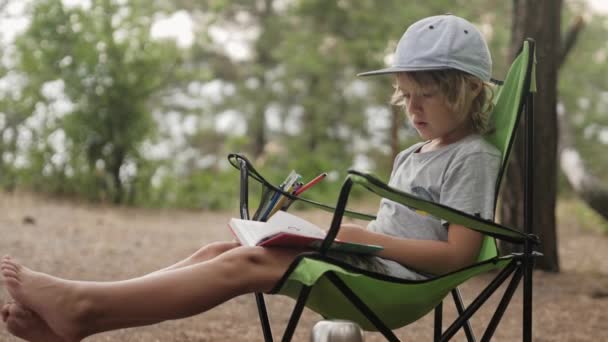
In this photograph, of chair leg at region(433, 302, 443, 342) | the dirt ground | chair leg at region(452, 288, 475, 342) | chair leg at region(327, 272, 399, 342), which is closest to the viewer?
chair leg at region(327, 272, 399, 342)

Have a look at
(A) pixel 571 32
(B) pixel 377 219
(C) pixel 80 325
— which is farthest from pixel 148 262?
(A) pixel 571 32

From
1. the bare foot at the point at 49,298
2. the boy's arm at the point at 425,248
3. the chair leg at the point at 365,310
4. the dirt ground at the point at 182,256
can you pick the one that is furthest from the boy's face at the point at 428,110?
the dirt ground at the point at 182,256

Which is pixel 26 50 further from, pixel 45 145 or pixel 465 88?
pixel 465 88

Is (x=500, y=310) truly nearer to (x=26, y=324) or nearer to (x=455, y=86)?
(x=455, y=86)

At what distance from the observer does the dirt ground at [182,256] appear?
8.68ft

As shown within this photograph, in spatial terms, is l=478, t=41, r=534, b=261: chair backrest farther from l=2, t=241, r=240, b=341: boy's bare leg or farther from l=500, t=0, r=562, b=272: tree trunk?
l=500, t=0, r=562, b=272: tree trunk

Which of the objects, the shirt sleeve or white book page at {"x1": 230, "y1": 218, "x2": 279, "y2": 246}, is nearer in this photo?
white book page at {"x1": 230, "y1": 218, "x2": 279, "y2": 246}

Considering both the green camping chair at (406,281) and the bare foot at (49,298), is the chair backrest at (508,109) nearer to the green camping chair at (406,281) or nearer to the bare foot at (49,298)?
the green camping chair at (406,281)

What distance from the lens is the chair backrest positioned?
168 centimetres

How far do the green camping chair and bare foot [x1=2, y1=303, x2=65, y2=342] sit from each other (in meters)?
0.48

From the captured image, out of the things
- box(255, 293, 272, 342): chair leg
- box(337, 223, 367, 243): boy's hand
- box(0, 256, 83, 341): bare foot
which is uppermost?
box(337, 223, 367, 243): boy's hand

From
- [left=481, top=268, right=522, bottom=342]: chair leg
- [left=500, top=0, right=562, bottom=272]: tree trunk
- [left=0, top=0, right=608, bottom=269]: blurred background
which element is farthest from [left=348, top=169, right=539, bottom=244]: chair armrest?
[left=500, top=0, right=562, bottom=272]: tree trunk

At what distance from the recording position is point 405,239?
5.40ft

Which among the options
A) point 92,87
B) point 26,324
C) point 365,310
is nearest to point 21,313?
point 26,324
